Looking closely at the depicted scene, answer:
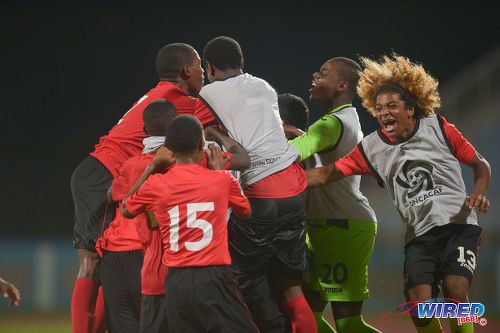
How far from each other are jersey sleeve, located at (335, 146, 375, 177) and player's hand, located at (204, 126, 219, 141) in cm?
89

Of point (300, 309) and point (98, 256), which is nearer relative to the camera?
point (300, 309)

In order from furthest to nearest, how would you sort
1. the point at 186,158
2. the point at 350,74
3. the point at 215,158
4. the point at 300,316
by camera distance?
the point at 350,74, the point at 300,316, the point at 215,158, the point at 186,158

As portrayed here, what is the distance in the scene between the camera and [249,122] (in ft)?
12.3

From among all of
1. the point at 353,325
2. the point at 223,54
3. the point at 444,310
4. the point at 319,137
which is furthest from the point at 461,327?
the point at 223,54

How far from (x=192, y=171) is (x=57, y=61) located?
455 inches

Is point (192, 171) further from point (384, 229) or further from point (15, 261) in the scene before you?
point (15, 261)

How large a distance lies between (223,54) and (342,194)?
4.46 feet

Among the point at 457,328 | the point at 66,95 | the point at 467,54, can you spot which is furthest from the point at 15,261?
the point at 467,54

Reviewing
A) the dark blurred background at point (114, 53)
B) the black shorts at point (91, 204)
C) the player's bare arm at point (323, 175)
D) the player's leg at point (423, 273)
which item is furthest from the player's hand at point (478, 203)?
the dark blurred background at point (114, 53)

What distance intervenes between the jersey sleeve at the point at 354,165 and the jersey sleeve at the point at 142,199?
1.36 meters

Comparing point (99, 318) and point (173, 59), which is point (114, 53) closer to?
point (173, 59)

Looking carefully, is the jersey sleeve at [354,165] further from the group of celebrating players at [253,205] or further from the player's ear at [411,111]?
the player's ear at [411,111]

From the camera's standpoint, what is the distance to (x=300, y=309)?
366cm

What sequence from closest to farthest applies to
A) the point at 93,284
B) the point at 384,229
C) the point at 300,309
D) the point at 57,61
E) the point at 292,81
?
the point at 300,309 → the point at 93,284 → the point at 384,229 → the point at 292,81 → the point at 57,61
